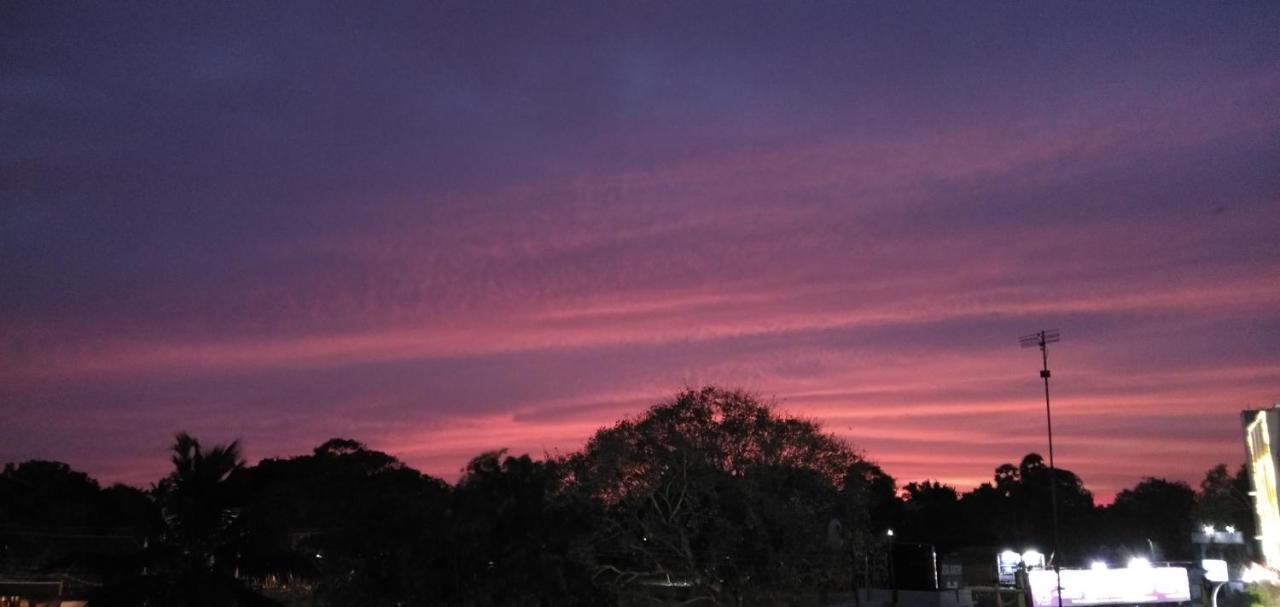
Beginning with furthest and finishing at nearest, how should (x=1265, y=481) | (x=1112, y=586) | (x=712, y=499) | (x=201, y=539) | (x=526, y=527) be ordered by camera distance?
(x=1112, y=586) < (x=712, y=499) < (x=526, y=527) < (x=1265, y=481) < (x=201, y=539)

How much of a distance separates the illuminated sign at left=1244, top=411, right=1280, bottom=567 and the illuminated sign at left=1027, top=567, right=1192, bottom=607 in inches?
650

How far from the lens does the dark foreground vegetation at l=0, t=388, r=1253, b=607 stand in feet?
81.0

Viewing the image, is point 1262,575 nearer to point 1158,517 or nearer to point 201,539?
point 201,539

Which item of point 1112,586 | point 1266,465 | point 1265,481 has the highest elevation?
point 1266,465

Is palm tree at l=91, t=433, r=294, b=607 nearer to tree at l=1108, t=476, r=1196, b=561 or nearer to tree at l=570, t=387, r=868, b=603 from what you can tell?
tree at l=570, t=387, r=868, b=603

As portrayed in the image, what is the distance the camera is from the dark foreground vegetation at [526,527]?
81.0 ft

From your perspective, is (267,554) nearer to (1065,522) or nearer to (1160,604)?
(1160,604)

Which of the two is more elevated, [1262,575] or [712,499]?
[712,499]

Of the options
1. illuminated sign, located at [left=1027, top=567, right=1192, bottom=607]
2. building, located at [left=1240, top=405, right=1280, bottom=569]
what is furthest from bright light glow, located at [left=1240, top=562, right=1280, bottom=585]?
illuminated sign, located at [left=1027, top=567, right=1192, bottom=607]

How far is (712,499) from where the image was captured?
41688 mm

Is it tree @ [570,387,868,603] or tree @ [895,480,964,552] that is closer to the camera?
tree @ [570,387,868,603]

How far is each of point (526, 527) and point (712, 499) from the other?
10.4m

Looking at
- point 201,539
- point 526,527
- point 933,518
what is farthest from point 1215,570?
point 933,518

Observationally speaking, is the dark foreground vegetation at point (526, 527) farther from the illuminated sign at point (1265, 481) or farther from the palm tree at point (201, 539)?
the illuminated sign at point (1265, 481)
